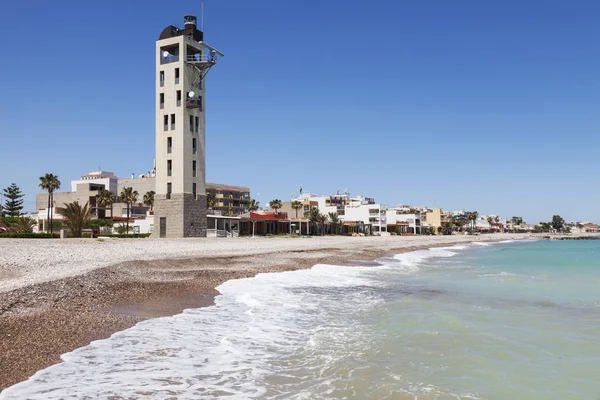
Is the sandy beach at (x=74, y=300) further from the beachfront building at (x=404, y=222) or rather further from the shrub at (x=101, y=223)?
the beachfront building at (x=404, y=222)

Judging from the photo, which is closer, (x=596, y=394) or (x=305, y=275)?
(x=596, y=394)

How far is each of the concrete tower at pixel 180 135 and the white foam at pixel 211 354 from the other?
135ft

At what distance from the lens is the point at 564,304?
1652cm

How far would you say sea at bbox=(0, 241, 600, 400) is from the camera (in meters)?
6.88

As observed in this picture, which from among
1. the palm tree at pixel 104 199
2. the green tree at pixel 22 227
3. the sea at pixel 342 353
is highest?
the palm tree at pixel 104 199

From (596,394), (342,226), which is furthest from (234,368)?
(342,226)

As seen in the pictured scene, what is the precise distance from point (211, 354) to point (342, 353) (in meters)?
2.57

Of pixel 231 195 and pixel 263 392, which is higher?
pixel 231 195

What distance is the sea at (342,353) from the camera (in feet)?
22.6

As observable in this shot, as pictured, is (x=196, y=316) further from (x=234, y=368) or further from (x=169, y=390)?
(x=169, y=390)

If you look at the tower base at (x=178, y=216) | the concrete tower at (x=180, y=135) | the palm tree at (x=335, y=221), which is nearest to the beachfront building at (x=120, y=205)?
the tower base at (x=178, y=216)

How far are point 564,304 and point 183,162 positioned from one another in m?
45.2

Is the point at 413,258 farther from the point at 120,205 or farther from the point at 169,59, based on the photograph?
the point at 120,205

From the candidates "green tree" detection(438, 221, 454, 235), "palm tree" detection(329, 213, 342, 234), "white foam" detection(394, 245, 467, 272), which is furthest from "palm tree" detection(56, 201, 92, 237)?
"green tree" detection(438, 221, 454, 235)
